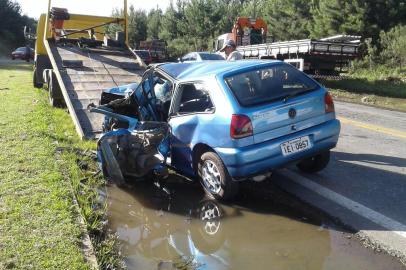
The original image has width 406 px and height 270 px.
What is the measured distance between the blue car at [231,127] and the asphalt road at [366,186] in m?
0.42

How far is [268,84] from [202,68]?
0.99 m

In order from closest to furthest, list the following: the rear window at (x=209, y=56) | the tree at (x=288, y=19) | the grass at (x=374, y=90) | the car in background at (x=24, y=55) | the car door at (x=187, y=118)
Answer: the car door at (x=187, y=118) < the grass at (x=374, y=90) < the rear window at (x=209, y=56) < the car in background at (x=24, y=55) < the tree at (x=288, y=19)

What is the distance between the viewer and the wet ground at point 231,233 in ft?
13.0

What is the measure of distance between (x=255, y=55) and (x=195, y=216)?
17.4 metres

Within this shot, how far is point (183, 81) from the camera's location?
5.95 meters

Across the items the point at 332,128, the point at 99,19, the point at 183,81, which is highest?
the point at 99,19

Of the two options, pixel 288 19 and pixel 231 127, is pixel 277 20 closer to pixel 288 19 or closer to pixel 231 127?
pixel 288 19

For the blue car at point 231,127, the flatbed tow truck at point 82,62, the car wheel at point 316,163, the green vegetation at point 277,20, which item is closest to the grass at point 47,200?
the flatbed tow truck at point 82,62

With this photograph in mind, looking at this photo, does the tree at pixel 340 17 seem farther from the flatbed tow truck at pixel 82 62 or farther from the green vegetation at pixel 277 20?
the flatbed tow truck at pixel 82 62

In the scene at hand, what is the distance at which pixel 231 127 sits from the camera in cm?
506

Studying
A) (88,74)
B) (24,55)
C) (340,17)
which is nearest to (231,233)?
(88,74)

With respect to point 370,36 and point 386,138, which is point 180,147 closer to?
point 386,138

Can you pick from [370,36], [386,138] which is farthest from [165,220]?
[370,36]

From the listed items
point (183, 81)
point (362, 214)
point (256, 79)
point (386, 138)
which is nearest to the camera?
point (362, 214)
